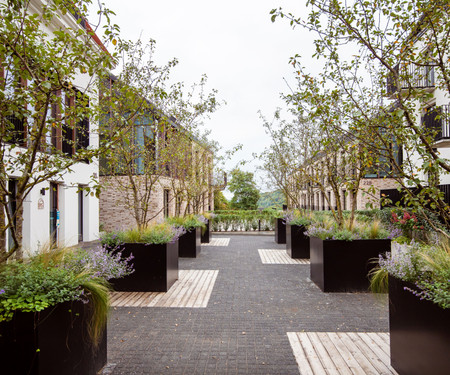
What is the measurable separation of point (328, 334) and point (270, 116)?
893 centimetres

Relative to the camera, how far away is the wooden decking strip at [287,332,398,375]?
3.06 metres

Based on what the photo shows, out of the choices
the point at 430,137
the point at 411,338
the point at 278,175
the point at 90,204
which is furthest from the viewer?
the point at 278,175

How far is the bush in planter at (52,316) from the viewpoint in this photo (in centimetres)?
225

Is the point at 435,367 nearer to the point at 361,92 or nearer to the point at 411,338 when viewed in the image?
the point at 411,338

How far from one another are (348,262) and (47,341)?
15.9 ft

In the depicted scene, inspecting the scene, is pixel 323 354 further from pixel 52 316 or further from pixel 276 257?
pixel 276 257

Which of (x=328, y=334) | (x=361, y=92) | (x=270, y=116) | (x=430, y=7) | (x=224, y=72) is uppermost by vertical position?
(x=224, y=72)

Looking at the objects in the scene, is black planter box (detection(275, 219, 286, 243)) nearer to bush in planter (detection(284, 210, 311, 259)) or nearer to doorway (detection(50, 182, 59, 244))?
bush in planter (detection(284, 210, 311, 259))

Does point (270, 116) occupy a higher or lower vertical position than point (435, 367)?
higher

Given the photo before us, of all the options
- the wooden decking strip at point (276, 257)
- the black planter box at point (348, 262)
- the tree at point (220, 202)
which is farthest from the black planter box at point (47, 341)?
the tree at point (220, 202)

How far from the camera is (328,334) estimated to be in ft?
12.7

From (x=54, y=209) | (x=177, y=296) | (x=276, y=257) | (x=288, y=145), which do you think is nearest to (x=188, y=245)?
(x=276, y=257)

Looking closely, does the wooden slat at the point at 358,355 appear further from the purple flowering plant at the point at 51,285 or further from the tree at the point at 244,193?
the tree at the point at 244,193

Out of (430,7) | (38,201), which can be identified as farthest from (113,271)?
(38,201)
